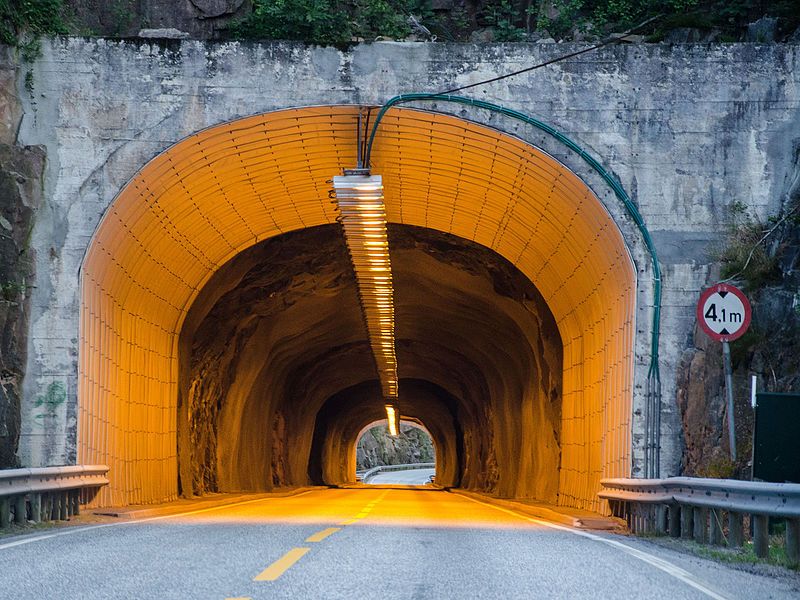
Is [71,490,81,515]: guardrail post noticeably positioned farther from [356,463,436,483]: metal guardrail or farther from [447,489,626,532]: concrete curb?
[356,463,436,483]: metal guardrail

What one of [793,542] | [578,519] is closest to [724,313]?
[793,542]

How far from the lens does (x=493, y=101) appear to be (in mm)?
17969

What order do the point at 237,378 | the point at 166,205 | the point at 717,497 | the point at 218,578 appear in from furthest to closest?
A: the point at 237,378, the point at 166,205, the point at 717,497, the point at 218,578

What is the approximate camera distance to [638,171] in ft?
59.0

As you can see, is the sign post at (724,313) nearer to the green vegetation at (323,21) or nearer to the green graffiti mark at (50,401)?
the green vegetation at (323,21)

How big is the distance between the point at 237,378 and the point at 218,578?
2199 centimetres

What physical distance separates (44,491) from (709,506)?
7.78 m

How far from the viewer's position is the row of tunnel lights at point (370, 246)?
56.4 ft

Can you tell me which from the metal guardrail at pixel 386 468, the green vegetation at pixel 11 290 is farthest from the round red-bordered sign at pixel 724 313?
the metal guardrail at pixel 386 468

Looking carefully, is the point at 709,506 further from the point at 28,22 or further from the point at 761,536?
the point at 28,22

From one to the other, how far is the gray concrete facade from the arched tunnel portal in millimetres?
355

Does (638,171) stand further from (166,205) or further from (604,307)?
(166,205)

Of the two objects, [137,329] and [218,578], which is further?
[137,329]

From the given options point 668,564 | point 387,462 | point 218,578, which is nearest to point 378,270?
point 668,564
